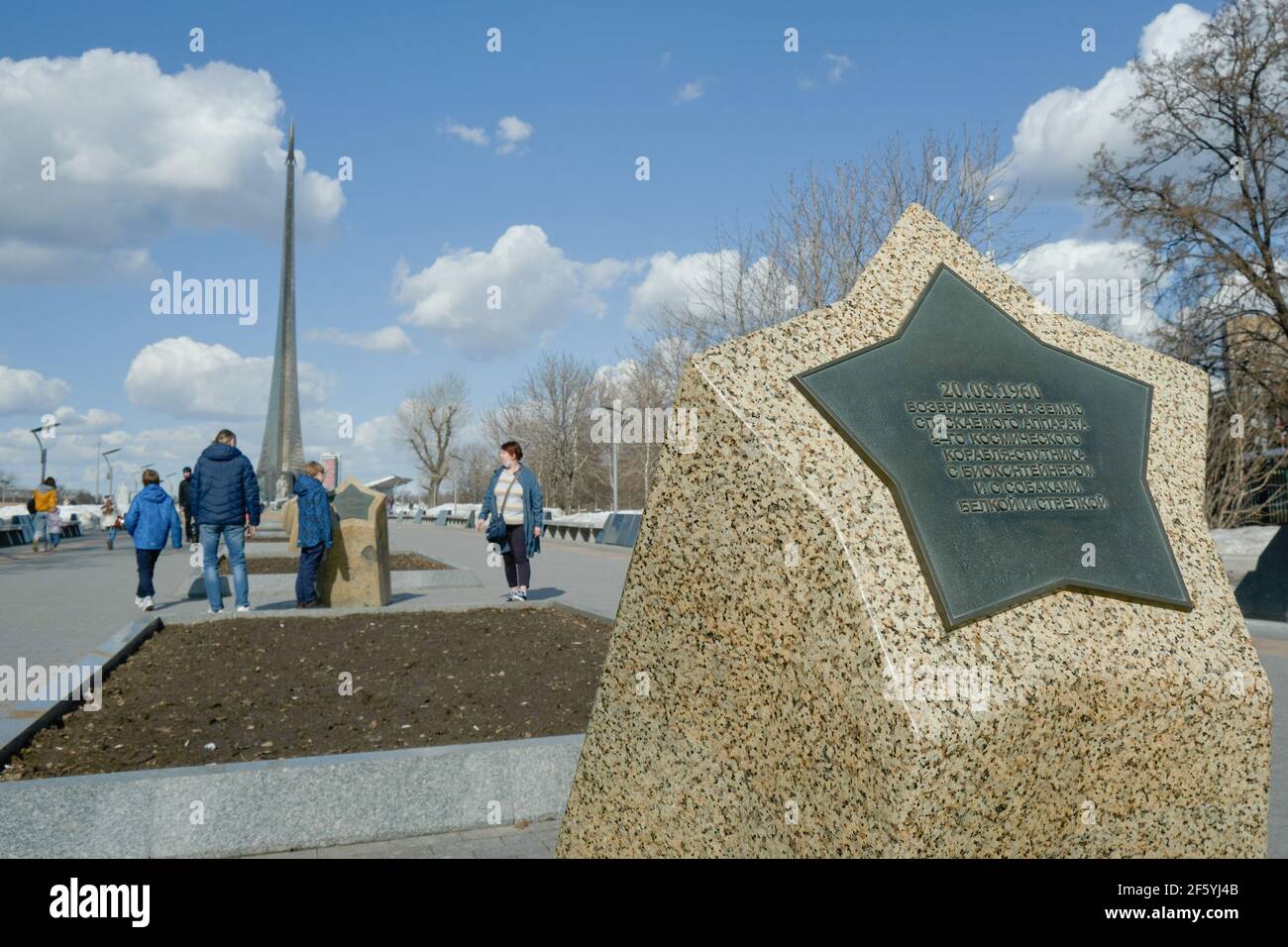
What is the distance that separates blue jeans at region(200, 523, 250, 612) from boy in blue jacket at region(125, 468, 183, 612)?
4.40 ft

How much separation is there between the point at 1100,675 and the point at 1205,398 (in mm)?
1760

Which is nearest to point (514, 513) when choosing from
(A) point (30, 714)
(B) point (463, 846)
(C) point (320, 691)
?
(C) point (320, 691)

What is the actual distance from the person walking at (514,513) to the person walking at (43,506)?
1553cm

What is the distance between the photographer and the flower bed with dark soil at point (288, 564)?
51.3 ft

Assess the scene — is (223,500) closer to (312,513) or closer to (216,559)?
(216,559)

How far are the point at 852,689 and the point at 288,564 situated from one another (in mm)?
15620

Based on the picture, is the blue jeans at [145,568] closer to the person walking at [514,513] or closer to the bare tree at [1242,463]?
the person walking at [514,513]

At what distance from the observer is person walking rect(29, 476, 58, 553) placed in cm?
2238

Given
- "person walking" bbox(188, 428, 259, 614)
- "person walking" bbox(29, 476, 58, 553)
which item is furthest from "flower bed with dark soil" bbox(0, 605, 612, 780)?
"person walking" bbox(29, 476, 58, 553)

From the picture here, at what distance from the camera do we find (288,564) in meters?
16.8

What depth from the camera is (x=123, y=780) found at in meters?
3.76

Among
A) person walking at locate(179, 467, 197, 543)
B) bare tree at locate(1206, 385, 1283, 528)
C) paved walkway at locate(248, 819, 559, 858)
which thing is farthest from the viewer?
person walking at locate(179, 467, 197, 543)

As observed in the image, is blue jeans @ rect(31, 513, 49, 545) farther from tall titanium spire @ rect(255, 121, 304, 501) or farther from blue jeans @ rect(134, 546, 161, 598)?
tall titanium spire @ rect(255, 121, 304, 501)
